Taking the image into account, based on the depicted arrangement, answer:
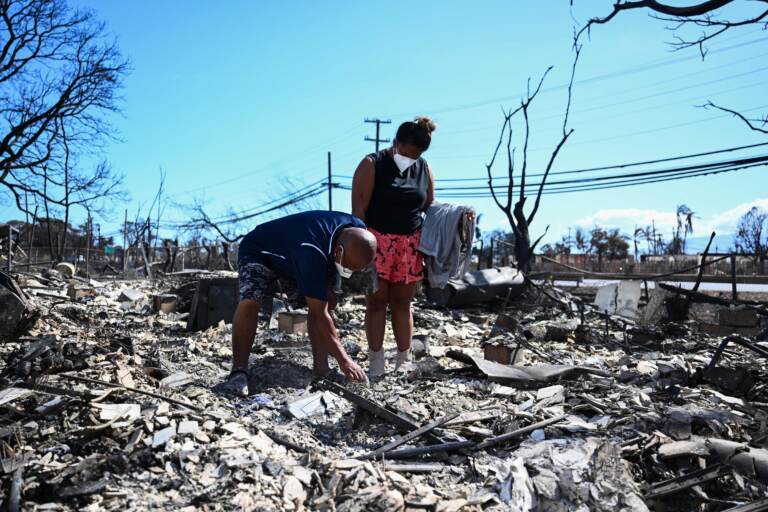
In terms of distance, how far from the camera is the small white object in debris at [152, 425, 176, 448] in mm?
2361

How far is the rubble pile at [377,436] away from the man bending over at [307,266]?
0.71ft

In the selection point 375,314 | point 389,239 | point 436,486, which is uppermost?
point 389,239

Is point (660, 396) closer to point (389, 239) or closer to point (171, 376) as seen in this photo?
point (389, 239)

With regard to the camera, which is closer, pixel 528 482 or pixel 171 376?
pixel 528 482

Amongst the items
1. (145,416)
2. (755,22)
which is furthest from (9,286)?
(755,22)

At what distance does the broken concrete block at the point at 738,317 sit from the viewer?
7.14m

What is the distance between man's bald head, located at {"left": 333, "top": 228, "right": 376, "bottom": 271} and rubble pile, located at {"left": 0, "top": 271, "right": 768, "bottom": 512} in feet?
2.46

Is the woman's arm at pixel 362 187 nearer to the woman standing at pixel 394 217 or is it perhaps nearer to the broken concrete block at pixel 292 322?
the woman standing at pixel 394 217

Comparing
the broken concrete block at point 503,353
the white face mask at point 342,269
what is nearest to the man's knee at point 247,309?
the white face mask at point 342,269

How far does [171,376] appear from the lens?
135 inches

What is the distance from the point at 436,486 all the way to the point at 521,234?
13075 millimetres

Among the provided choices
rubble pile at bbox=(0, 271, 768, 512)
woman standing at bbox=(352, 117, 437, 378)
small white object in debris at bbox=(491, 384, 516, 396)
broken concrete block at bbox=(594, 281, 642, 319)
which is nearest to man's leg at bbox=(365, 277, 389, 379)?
woman standing at bbox=(352, 117, 437, 378)

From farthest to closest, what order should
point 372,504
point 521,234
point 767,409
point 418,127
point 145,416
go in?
point 521,234 < point 418,127 < point 767,409 < point 145,416 < point 372,504

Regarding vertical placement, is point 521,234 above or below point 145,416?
above
